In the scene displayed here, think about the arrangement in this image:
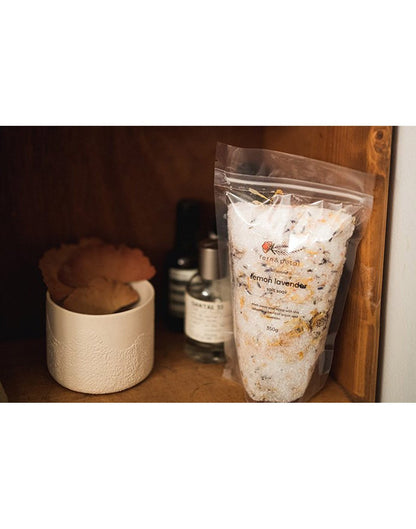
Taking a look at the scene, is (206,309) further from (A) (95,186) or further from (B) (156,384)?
(A) (95,186)

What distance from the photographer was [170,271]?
30.1 inches

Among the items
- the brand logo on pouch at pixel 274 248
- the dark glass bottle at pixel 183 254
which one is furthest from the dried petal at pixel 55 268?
the brand logo on pouch at pixel 274 248

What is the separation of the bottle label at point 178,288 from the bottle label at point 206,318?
0.19ft

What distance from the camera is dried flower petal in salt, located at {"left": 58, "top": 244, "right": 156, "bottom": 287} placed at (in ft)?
2.31

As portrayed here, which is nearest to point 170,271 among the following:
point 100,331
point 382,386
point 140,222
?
point 140,222

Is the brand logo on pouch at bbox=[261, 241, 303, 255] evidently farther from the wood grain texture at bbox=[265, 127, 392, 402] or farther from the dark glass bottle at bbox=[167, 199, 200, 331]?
the dark glass bottle at bbox=[167, 199, 200, 331]

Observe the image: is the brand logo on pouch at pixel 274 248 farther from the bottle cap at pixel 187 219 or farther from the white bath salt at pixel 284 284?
the bottle cap at pixel 187 219

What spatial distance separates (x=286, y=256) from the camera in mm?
550

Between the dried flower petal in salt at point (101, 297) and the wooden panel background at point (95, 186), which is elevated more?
the wooden panel background at point (95, 186)

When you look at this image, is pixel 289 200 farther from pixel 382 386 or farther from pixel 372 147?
pixel 382 386

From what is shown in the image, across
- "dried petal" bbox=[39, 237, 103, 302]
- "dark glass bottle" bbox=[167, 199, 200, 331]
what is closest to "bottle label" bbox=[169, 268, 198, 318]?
"dark glass bottle" bbox=[167, 199, 200, 331]

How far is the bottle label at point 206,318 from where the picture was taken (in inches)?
26.4

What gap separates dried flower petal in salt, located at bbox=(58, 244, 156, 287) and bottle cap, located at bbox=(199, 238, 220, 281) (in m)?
0.07

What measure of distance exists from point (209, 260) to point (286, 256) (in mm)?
141
